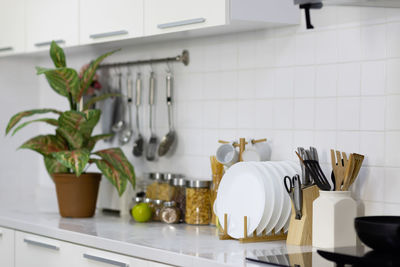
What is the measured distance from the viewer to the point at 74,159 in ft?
9.45

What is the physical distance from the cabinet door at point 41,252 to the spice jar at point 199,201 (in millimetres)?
522

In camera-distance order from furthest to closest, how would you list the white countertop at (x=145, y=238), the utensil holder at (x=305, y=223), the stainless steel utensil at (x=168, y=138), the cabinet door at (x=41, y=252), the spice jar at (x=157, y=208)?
the stainless steel utensil at (x=168, y=138) < the spice jar at (x=157, y=208) < the cabinet door at (x=41, y=252) < the utensil holder at (x=305, y=223) < the white countertop at (x=145, y=238)

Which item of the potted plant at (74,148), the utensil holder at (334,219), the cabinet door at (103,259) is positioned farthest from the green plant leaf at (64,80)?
the utensil holder at (334,219)

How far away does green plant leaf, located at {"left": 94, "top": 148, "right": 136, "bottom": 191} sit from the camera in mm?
3014

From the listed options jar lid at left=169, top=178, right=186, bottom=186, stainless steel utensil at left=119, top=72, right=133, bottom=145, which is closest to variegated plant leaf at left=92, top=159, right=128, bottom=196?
jar lid at left=169, top=178, right=186, bottom=186

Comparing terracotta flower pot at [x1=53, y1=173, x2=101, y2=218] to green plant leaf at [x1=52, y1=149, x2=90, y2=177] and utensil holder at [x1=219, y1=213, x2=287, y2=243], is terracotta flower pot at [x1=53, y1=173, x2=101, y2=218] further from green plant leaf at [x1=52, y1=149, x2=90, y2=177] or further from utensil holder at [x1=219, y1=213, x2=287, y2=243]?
utensil holder at [x1=219, y1=213, x2=287, y2=243]

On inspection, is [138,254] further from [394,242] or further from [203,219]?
[394,242]

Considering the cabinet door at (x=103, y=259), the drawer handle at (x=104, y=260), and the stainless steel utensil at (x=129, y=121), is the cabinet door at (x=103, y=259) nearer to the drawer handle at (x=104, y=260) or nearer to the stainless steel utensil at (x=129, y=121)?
the drawer handle at (x=104, y=260)

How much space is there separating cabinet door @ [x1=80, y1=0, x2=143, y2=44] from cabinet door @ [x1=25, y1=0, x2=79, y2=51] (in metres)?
0.07

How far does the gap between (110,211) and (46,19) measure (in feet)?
3.22

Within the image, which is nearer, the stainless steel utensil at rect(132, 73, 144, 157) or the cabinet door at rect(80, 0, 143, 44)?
the cabinet door at rect(80, 0, 143, 44)

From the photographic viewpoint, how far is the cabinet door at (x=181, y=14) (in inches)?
98.7

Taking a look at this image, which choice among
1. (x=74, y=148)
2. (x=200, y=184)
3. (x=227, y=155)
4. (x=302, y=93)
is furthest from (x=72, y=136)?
(x=302, y=93)

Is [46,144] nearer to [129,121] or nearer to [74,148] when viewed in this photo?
[74,148]
